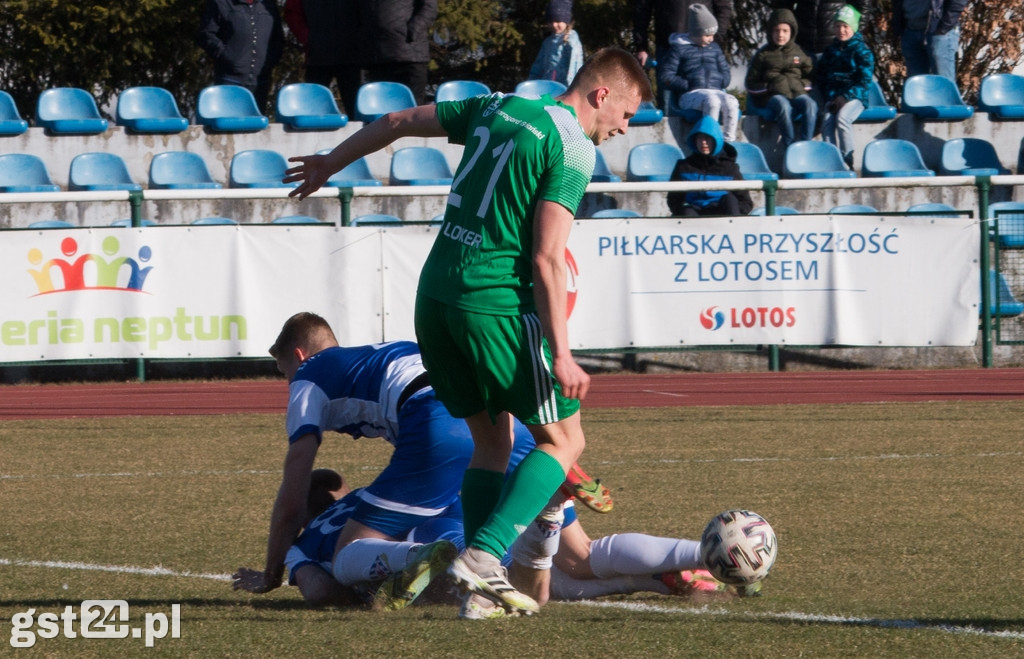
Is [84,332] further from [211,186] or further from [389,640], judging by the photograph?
[389,640]

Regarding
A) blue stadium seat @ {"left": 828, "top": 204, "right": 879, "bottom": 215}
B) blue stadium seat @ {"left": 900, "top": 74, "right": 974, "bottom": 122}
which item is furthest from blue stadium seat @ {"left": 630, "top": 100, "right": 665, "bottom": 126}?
blue stadium seat @ {"left": 828, "top": 204, "right": 879, "bottom": 215}

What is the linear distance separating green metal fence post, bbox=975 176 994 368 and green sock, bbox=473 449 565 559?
1078cm

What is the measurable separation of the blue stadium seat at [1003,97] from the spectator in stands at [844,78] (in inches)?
98.0

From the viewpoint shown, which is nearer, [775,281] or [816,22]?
[775,281]

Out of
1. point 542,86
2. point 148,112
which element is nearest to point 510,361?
point 542,86

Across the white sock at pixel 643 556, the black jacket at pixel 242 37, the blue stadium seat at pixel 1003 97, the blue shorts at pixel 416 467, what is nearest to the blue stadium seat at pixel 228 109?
the black jacket at pixel 242 37

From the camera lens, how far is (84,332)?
44.5ft

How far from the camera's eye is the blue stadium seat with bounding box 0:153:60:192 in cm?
1634

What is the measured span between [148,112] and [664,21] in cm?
647

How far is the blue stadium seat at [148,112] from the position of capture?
18.0 meters

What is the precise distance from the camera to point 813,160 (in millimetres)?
17422

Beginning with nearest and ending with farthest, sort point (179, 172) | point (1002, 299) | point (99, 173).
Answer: point (1002, 299) → point (99, 173) → point (179, 172)

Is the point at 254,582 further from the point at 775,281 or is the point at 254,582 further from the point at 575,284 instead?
the point at 775,281

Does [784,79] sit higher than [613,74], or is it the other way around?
[784,79]
